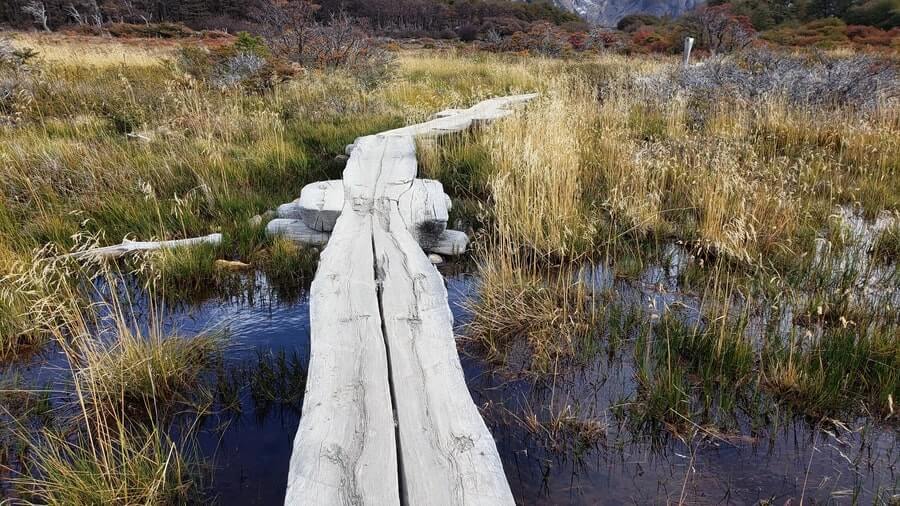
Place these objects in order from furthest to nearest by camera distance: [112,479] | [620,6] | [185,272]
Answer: [620,6]
[185,272]
[112,479]

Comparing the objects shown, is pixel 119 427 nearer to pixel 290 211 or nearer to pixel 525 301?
pixel 525 301

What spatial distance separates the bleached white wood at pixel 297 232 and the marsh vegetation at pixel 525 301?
0.19 metres

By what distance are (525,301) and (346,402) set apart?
163 centimetres

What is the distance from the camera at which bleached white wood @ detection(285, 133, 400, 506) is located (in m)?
1.70

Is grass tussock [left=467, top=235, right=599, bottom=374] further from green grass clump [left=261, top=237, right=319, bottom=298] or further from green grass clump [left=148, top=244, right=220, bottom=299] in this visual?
green grass clump [left=148, top=244, right=220, bottom=299]

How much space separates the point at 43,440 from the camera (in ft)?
7.61

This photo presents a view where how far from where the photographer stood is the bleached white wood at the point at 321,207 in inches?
172

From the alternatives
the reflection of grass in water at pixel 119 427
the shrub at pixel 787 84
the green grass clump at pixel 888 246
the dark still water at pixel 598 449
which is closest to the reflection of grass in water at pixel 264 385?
the dark still water at pixel 598 449

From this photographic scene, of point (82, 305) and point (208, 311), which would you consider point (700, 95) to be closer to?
point (208, 311)

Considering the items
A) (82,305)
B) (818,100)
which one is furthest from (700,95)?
(82,305)

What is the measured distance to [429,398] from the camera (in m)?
2.14

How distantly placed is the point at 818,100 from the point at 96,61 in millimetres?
15571

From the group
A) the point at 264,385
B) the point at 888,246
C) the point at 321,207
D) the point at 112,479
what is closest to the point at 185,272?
the point at 321,207

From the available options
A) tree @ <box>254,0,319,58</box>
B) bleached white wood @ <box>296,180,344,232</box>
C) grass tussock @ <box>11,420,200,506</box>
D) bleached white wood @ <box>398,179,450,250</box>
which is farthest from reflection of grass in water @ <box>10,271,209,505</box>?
tree @ <box>254,0,319,58</box>
